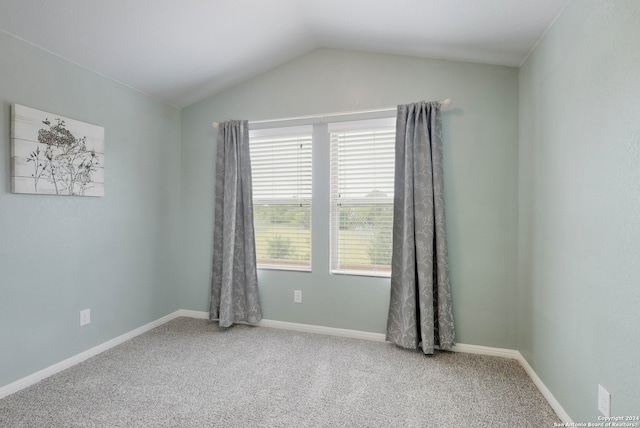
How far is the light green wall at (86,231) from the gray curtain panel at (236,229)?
635 millimetres

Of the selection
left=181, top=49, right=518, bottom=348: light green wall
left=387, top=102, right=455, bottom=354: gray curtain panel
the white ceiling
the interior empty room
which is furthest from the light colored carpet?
the white ceiling

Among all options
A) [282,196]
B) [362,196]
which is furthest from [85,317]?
[362,196]

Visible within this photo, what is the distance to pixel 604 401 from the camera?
4.38 feet

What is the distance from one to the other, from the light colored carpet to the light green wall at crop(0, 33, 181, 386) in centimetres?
30

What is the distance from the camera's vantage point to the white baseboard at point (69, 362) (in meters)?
1.91

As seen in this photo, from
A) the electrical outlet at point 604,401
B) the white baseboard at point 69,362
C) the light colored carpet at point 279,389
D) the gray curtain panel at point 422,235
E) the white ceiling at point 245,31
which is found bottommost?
the light colored carpet at point 279,389

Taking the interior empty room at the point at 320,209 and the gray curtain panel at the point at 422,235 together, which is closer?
the interior empty room at the point at 320,209

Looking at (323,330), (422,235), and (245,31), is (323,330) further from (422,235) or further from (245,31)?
(245,31)

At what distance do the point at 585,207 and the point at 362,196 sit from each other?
1584 millimetres

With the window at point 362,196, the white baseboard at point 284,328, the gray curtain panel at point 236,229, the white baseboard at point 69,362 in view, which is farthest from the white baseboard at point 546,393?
the white baseboard at point 69,362

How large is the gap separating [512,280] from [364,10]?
7.52ft

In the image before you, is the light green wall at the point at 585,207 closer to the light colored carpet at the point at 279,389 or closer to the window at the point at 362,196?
the light colored carpet at the point at 279,389

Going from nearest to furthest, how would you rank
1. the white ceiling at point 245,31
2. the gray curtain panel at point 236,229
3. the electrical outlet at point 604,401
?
the electrical outlet at point 604,401 → the white ceiling at point 245,31 → the gray curtain panel at point 236,229

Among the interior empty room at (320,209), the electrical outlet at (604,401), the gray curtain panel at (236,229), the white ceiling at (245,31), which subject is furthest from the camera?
the gray curtain panel at (236,229)
